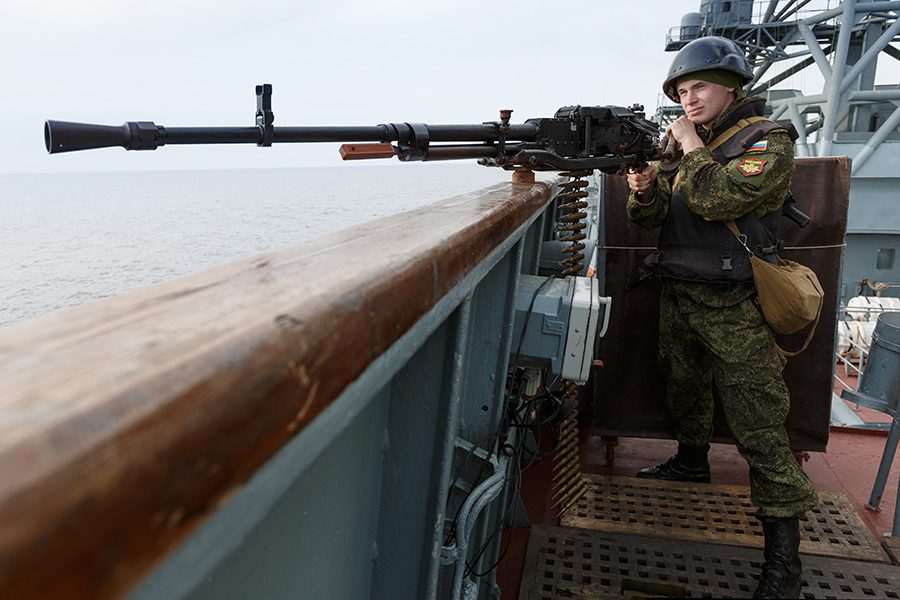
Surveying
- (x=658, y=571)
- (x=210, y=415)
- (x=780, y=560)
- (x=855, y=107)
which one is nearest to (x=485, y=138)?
(x=658, y=571)

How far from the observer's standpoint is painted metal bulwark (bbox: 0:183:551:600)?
0.26 metres

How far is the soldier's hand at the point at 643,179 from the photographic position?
9.45 ft

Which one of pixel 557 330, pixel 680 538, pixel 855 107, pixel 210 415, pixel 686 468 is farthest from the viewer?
pixel 855 107

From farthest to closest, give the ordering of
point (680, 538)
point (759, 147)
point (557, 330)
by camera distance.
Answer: point (680, 538)
point (759, 147)
point (557, 330)

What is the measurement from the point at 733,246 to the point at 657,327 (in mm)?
820

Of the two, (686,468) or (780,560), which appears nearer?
(780,560)

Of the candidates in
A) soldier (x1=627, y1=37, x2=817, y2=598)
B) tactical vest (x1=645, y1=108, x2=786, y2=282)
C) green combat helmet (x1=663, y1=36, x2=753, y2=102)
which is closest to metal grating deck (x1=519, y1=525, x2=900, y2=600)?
soldier (x1=627, y1=37, x2=817, y2=598)

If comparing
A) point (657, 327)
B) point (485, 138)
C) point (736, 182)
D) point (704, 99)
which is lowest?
point (657, 327)

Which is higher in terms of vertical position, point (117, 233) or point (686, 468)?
point (117, 233)

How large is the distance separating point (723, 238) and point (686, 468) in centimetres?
123

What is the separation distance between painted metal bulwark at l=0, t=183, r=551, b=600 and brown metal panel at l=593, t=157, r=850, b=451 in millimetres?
2544

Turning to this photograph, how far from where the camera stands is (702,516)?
9.63ft

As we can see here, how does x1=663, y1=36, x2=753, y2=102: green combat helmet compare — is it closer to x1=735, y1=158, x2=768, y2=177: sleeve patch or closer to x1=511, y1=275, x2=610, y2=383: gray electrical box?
x1=735, y1=158, x2=768, y2=177: sleeve patch

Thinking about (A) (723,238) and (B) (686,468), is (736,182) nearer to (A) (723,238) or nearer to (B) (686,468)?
(A) (723,238)
